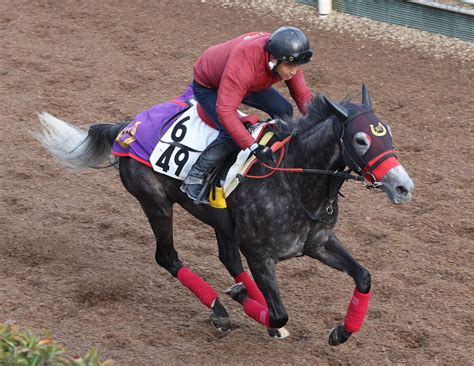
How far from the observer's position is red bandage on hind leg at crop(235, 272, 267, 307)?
20.0ft

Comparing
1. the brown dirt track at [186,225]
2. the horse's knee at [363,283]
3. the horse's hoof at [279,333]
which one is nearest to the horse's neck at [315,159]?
the horse's knee at [363,283]

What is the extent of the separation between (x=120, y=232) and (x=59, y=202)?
72cm

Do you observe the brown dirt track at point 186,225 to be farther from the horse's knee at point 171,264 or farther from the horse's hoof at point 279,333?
the horse's knee at point 171,264

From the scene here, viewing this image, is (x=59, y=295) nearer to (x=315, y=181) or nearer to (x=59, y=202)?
(x=59, y=202)

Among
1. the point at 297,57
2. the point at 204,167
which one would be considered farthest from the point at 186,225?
the point at 297,57

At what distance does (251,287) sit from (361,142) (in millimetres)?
1640

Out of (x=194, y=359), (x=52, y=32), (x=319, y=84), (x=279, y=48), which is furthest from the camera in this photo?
(x=52, y=32)

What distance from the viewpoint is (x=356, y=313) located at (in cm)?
548

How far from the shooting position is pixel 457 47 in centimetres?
970

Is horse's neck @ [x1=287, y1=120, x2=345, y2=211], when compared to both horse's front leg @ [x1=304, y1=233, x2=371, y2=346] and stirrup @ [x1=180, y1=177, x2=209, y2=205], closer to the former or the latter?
horse's front leg @ [x1=304, y1=233, x2=371, y2=346]

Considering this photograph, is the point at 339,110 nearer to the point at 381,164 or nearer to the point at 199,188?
the point at 381,164

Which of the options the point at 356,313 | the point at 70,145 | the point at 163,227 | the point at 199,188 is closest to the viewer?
the point at 356,313

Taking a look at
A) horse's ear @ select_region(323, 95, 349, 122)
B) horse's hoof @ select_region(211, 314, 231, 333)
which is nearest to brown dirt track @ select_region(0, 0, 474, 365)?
horse's hoof @ select_region(211, 314, 231, 333)

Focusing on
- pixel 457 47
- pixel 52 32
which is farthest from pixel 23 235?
pixel 457 47
